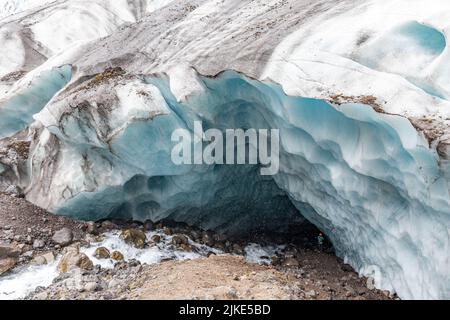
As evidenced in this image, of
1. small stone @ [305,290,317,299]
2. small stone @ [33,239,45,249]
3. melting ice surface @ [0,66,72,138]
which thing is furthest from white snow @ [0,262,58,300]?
melting ice surface @ [0,66,72,138]

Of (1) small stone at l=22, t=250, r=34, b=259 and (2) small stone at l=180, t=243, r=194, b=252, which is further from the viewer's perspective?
(2) small stone at l=180, t=243, r=194, b=252

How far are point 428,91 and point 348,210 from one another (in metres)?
2.47

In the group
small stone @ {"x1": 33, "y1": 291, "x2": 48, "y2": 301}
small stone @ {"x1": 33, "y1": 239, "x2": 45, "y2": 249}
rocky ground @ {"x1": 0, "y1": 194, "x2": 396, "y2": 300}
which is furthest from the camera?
small stone @ {"x1": 33, "y1": 239, "x2": 45, "y2": 249}

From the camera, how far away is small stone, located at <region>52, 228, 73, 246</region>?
7695 mm

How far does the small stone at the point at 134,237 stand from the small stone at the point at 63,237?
85 cm

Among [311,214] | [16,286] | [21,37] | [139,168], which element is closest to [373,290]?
[311,214]

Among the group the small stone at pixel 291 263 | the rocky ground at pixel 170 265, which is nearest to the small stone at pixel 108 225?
the rocky ground at pixel 170 265

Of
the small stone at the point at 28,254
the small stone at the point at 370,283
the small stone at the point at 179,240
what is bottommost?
the small stone at the point at 370,283

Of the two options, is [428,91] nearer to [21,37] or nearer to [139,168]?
[139,168]

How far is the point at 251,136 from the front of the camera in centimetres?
836

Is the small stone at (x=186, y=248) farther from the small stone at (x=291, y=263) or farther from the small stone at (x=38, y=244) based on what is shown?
the small stone at (x=38, y=244)

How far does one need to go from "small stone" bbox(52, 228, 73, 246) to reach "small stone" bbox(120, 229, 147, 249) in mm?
849

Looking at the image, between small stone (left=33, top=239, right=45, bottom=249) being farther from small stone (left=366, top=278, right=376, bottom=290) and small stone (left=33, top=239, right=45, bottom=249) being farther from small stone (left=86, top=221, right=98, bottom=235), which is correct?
small stone (left=366, top=278, right=376, bottom=290)

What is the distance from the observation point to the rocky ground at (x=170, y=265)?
19.1 feet
